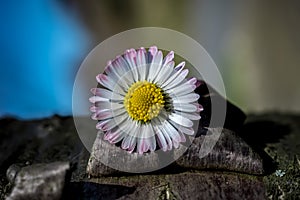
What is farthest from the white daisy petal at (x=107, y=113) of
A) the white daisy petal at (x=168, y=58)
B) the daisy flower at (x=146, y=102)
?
the white daisy petal at (x=168, y=58)

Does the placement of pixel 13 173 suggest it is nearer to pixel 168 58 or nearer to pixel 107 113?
pixel 107 113

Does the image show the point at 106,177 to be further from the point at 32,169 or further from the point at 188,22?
the point at 188,22

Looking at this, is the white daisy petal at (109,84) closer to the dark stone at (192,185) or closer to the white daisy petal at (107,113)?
the white daisy petal at (107,113)

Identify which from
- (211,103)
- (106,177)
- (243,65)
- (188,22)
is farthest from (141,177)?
(188,22)

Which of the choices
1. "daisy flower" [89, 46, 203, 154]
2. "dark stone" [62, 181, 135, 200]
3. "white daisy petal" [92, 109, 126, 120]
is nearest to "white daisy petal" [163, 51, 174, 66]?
"daisy flower" [89, 46, 203, 154]

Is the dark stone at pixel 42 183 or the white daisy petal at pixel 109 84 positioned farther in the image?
the white daisy petal at pixel 109 84

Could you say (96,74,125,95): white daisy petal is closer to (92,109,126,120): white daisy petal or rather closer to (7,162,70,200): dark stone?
(92,109,126,120): white daisy petal

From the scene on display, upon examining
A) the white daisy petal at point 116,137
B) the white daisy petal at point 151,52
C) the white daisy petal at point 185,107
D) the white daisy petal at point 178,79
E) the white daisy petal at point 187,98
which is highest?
the white daisy petal at point 151,52
